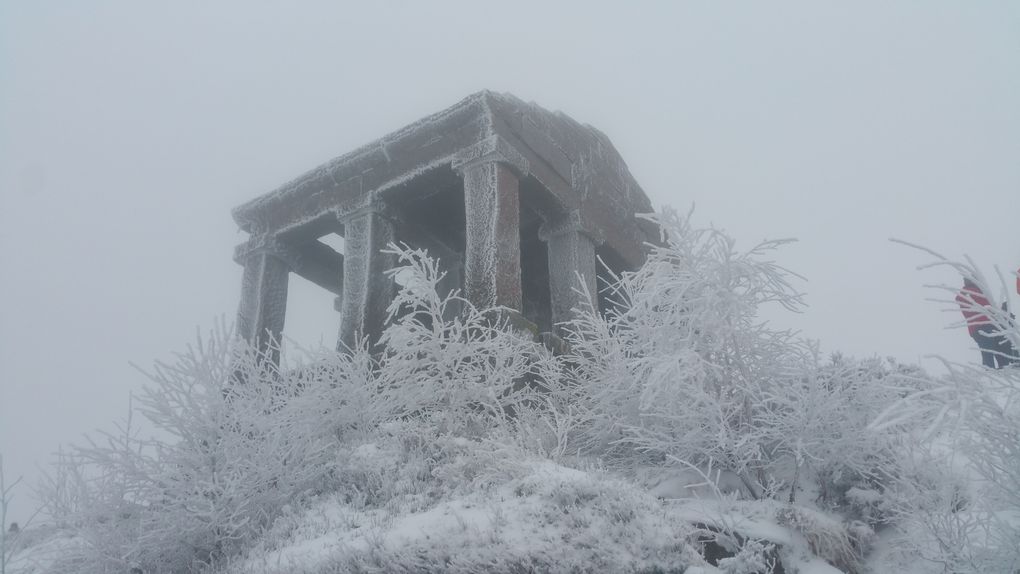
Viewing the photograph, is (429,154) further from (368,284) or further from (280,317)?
(280,317)

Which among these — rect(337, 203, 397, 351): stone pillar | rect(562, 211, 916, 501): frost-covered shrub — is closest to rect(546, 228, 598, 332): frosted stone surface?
rect(337, 203, 397, 351): stone pillar

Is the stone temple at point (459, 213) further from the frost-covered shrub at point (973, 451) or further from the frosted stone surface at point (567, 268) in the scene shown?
the frost-covered shrub at point (973, 451)

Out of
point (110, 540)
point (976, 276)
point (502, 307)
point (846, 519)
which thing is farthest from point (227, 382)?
point (976, 276)

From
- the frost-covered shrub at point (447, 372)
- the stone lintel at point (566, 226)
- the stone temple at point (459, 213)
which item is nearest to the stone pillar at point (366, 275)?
the stone temple at point (459, 213)

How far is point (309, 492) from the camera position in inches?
198

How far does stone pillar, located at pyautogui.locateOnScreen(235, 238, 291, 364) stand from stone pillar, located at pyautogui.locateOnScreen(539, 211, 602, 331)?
157 inches

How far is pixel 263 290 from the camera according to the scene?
946cm

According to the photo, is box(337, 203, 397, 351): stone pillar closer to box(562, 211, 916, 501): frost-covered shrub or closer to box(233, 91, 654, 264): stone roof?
box(233, 91, 654, 264): stone roof

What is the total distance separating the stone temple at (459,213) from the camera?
299 inches

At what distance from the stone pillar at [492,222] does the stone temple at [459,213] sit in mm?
14

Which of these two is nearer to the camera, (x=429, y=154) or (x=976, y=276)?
(x=976, y=276)

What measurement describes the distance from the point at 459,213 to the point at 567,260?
2204 mm

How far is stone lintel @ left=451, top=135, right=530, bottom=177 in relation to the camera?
7.63m

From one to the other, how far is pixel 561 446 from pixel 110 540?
3267mm
